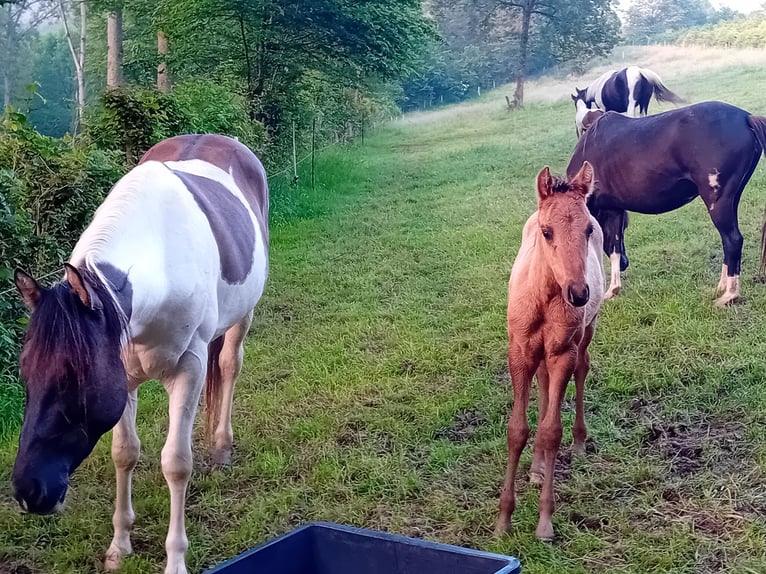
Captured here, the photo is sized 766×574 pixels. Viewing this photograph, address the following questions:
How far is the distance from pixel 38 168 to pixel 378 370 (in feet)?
7.05

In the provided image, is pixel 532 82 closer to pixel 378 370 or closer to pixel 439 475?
pixel 378 370

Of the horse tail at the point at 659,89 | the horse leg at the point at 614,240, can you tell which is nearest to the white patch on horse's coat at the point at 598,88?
the horse tail at the point at 659,89

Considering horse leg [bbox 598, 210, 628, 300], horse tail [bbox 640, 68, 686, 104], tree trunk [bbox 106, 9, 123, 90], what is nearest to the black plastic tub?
horse leg [bbox 598, 210, 628, 300]

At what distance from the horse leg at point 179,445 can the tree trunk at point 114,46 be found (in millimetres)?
5861

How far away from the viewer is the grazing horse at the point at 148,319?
1664mm

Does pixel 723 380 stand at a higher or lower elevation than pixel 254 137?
lower

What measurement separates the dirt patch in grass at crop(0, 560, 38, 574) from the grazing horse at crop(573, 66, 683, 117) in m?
4.62

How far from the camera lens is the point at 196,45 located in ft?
24.2

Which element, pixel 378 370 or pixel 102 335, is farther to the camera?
pixel 378 370

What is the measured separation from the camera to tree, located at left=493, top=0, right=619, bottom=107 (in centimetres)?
560

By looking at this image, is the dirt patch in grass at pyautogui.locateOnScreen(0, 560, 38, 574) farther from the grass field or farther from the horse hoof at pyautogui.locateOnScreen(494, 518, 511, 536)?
the horse hoof at pyautogui.locateOnScreen(494, 518, 511, 536)

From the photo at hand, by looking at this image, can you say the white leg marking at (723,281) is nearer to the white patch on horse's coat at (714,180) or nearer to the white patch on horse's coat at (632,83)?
the white patch on horse's coat at (714,180)

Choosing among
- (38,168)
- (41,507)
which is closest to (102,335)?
(41,507)

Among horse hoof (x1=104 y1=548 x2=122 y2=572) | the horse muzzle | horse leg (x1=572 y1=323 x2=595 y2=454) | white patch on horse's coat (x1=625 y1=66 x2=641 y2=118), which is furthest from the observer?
white patch on horse's coat (x1=625 y1=66 x2=641 y2=118)
